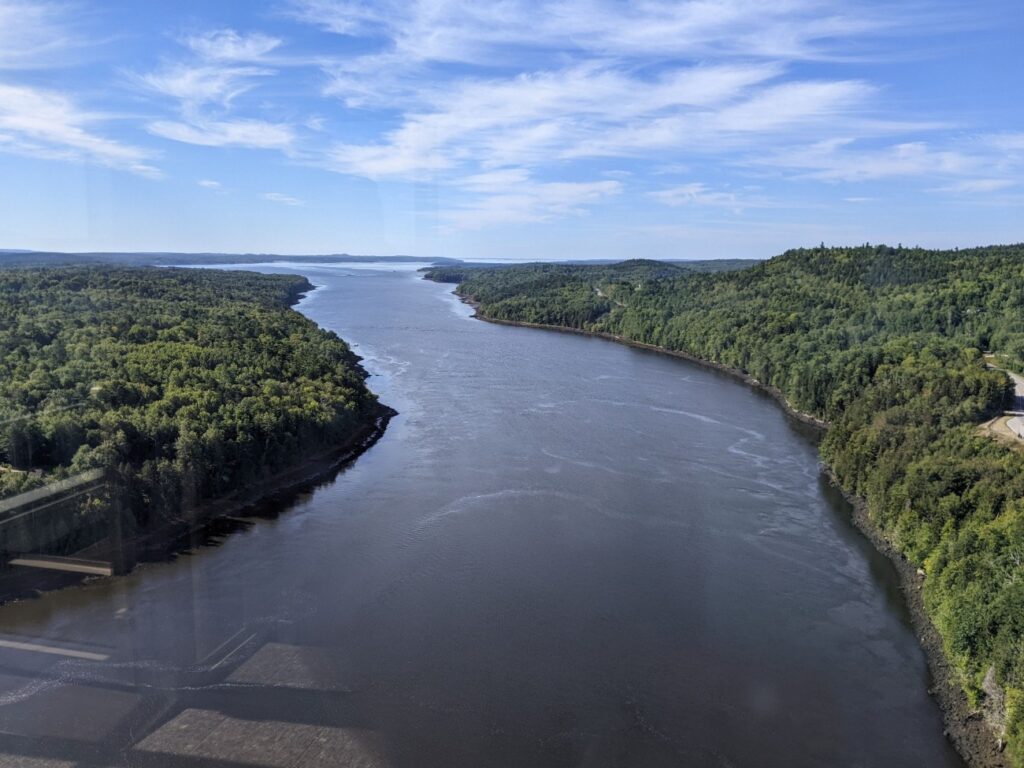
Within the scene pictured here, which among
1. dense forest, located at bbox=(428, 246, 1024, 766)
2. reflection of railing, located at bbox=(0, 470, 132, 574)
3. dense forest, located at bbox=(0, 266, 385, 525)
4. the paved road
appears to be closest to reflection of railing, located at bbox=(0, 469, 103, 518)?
reflection of railing, located at bbox=(0, 470, 132, 574)

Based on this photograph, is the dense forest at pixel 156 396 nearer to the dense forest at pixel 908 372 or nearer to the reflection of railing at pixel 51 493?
the reflection of railing at pixel 51 493

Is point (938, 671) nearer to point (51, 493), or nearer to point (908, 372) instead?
point (908, 372)

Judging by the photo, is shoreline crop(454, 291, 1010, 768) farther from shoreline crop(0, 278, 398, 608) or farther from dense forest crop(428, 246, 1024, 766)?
shoreline crop(0, 278, 398, 608)

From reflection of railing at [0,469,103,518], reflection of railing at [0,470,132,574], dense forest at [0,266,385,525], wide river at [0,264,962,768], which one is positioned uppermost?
dense forest at [0,266,385,525]

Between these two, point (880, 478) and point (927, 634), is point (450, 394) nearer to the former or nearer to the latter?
point (880, 478)

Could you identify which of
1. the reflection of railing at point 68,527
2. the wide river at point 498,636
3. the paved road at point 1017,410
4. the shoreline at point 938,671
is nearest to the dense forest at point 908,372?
the shoreline at point 938,671
